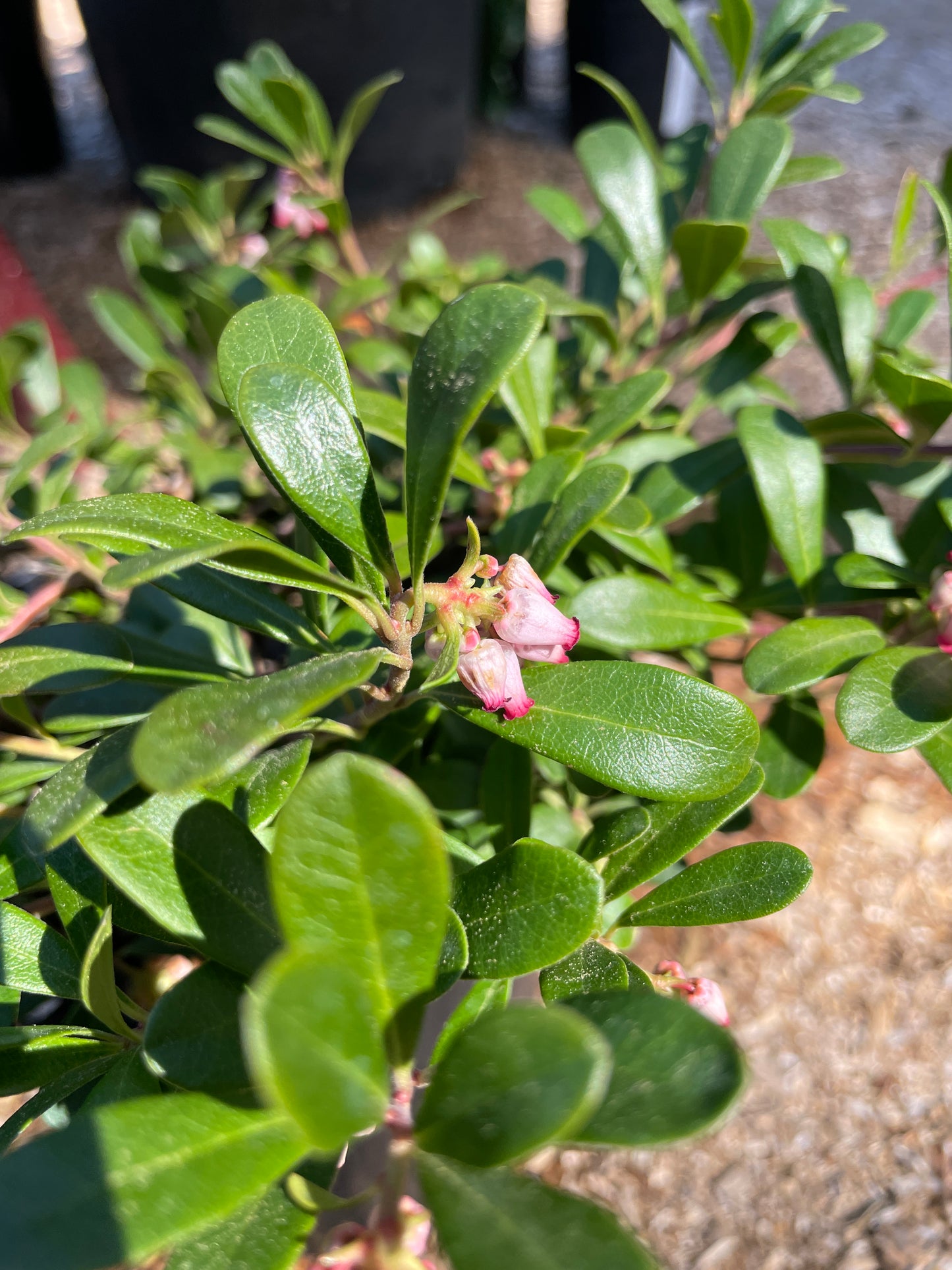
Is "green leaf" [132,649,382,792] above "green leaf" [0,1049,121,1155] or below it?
above

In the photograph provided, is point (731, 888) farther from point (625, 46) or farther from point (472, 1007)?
point (625, 46)

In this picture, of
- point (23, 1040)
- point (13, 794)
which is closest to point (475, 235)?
point (13, 794)

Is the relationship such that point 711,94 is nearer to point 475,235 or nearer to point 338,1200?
point 338,1200

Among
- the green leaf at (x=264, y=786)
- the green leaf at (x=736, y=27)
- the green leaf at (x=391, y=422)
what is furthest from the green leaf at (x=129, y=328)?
the green leaf at (x=264, y=786)

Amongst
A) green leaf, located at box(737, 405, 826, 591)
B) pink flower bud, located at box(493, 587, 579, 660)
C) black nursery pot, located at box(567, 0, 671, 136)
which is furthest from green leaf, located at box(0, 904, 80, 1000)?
black nursery pot, located at box(567, 0, 671, 136)

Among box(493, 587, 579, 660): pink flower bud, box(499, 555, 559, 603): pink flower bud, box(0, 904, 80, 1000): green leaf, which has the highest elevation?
box(499, 555, 559, 603): pink flower bud

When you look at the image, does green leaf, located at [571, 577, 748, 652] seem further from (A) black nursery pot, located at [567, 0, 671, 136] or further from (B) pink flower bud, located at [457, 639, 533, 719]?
(A) black nursery pot, located at [567, 0, 671, 136]
